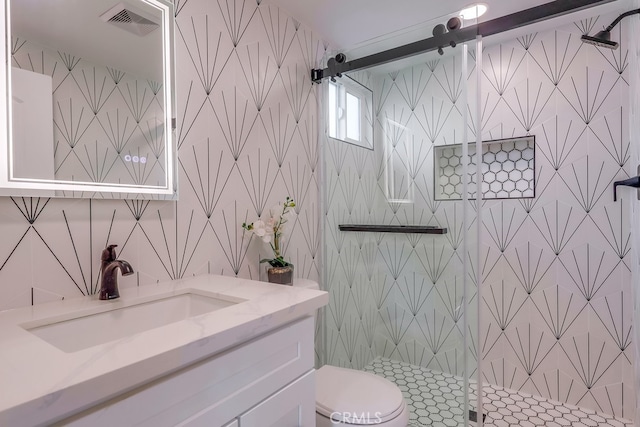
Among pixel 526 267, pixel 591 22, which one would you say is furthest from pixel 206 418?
pixel 591 22

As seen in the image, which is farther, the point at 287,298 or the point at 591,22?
the point at 591,22

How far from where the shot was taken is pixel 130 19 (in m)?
1.21

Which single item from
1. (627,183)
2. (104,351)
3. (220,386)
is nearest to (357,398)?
(220,386)

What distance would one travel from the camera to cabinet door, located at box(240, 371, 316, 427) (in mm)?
844

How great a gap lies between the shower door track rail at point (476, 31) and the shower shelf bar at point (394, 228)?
2.97 feet

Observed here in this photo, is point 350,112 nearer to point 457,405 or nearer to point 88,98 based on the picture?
point 88,98

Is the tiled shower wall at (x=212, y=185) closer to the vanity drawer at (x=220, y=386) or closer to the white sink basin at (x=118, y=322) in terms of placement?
the white sink basin at (x=118, y=322)

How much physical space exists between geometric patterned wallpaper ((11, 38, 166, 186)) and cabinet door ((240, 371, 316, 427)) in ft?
2.83

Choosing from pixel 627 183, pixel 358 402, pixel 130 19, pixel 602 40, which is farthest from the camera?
pixel 627 183

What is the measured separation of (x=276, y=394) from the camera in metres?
0.90

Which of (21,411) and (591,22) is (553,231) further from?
(21,411)

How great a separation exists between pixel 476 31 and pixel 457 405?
5.87ft

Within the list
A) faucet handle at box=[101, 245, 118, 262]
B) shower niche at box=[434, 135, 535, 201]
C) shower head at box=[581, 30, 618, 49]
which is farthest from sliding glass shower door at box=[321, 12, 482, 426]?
faucet handle at box=[101, 245, 118, 262]

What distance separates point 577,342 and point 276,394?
7.02ft
